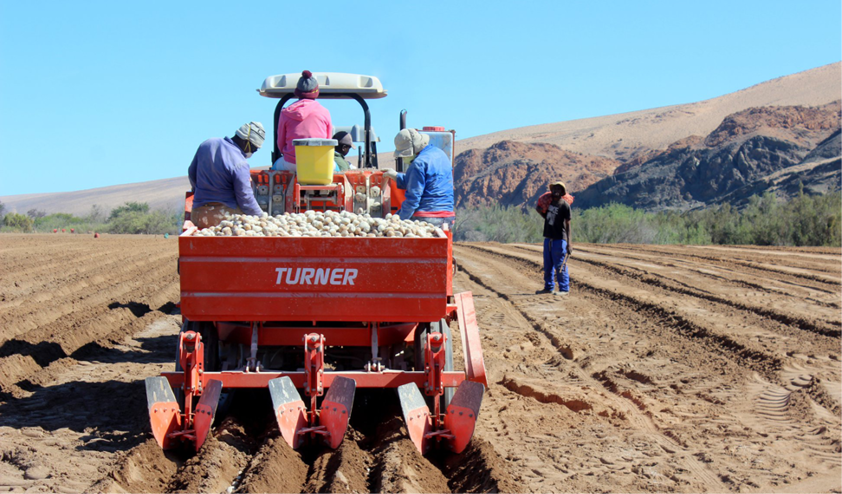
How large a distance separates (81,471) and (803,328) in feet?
26.0

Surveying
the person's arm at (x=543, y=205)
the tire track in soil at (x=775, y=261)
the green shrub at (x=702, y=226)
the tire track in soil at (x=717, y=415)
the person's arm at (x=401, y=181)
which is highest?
the person's arm at (x=401, y=181)

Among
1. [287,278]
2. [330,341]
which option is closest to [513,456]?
[330,341]

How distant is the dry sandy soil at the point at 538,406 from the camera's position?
14.6 feet

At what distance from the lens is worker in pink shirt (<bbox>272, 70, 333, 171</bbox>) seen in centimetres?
733

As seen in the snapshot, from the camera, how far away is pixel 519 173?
7169cm

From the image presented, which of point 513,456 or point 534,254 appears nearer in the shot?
point 513,456

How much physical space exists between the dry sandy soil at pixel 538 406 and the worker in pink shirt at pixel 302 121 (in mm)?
2426

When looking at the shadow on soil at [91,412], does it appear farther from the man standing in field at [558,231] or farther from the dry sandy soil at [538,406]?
the man standing in field at [558,231]

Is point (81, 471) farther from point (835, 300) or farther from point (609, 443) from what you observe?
point (835, 300)

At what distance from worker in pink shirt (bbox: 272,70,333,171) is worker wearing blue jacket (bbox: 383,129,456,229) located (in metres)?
0.79

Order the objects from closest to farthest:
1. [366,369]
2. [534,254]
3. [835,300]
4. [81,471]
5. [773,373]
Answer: [81,471]
[366,369]
[773,373]
[835,300]
[534,254]

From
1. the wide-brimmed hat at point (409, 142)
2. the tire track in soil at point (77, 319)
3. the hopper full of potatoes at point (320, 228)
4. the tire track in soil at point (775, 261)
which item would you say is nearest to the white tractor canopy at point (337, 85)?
the wide-brimmed hat at point (409, 142)

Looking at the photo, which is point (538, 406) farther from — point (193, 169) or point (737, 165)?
point (737, 165)

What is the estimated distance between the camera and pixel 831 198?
92.5 ft
